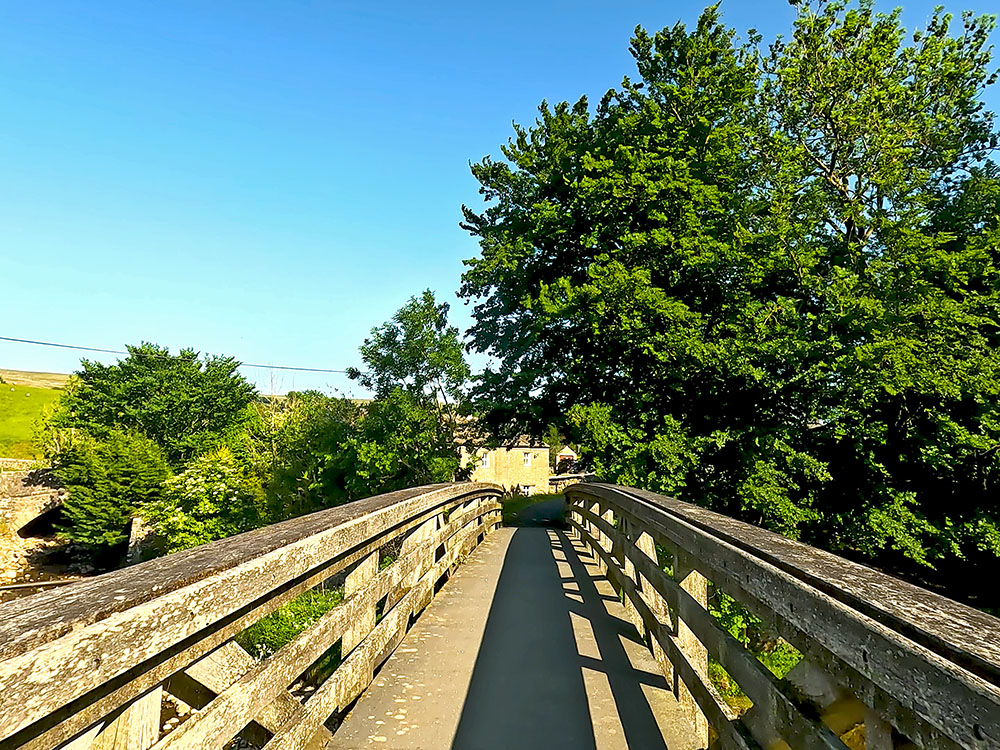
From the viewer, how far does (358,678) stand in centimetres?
333

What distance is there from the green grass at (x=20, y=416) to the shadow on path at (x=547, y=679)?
175 feet

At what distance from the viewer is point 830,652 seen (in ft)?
5.39

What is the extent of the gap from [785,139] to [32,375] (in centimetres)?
10609

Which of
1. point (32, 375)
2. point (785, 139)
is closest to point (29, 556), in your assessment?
A: point (785, 139)

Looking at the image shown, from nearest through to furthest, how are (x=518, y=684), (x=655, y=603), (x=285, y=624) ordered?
(x=518, y=684) → (x=655, y=603) → (x=285, y=624)

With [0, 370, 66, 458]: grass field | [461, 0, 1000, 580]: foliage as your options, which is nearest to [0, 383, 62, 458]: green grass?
[0, 370, 66, 458]: grass field

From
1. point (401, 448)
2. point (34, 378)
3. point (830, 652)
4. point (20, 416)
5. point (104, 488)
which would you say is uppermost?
point (34, 378)

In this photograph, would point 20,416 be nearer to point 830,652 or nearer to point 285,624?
point 285,624

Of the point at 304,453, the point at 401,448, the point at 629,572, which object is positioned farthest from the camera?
the point at 304,453

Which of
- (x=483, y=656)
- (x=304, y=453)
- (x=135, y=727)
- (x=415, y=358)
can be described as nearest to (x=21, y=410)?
(x=304, y=453)

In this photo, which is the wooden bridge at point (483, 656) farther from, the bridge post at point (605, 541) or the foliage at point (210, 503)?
the foliage at point (210, 503)

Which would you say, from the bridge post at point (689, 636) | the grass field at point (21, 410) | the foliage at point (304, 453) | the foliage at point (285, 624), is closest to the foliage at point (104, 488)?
the foliage at point (304, 453)

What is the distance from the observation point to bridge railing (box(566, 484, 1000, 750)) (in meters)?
1.20

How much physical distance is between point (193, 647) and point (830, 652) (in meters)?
1.68
